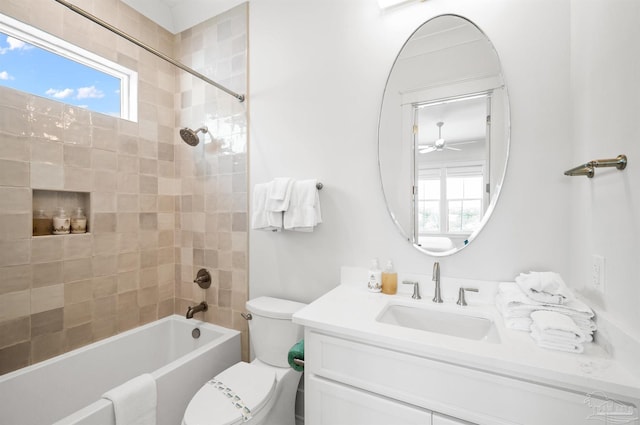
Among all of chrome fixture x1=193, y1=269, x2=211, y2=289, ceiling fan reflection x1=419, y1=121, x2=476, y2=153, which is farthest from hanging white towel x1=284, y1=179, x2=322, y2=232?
chrome fixture x1=193, y1=269, x2=211, y2=289

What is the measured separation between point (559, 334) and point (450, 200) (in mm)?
621

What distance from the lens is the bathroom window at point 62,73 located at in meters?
1.44

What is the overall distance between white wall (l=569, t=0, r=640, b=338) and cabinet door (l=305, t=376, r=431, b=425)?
25.7 inches

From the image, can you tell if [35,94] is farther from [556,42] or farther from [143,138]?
[556,42]

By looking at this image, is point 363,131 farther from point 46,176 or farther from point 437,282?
point 46,176

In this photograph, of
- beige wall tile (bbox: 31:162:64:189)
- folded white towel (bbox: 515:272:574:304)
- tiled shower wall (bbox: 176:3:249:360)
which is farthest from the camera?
tiled shower wall (bbox: 176:3:249:360)

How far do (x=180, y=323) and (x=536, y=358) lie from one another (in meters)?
2.10

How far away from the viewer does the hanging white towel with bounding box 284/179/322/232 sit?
57.5 inches

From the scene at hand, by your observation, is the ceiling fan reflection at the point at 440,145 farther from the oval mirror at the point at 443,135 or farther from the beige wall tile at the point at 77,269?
the beige wall tile at the point at 77,269

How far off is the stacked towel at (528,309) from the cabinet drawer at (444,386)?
244mm

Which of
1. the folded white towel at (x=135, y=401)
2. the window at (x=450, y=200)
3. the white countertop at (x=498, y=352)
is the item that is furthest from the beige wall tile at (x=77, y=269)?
Answer: the window at (x=450, y=200)

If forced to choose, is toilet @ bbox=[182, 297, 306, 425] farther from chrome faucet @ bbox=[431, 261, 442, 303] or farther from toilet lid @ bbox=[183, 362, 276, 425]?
chrome faucet @ bbox=[431, 261, 442, 303]

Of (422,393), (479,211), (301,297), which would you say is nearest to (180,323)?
(301,297)

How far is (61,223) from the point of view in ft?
5.11
